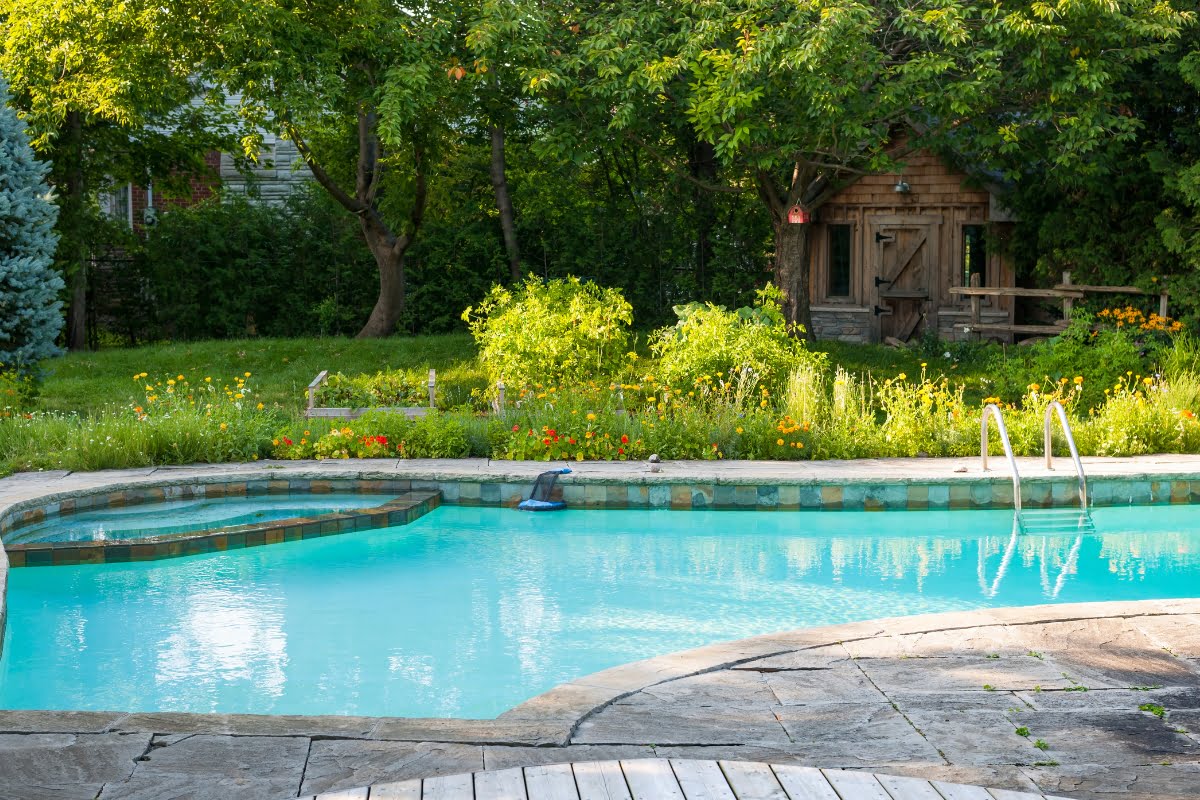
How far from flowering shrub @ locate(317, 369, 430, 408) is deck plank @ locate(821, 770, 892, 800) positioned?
9.16 metres

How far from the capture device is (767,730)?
4.35 meters

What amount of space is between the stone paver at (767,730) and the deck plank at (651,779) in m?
0.35

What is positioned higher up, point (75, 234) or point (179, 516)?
point (75, 234)

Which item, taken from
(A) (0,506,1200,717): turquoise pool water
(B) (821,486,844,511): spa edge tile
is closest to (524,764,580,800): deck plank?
(A) (0,506,1200,717): turquoise pool water

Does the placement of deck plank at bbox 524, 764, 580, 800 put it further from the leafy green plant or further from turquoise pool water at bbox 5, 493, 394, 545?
the leafy green plant

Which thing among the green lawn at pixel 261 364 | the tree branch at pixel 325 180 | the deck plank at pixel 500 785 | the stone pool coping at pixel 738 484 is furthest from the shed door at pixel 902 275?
the deck plank at pixel 500 785

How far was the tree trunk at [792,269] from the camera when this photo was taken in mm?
16703

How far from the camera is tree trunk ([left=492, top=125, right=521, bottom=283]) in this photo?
1970 centimetres

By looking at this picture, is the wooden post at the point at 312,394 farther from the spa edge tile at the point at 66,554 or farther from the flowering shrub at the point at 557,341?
the spa edge tile at the point at 66,554

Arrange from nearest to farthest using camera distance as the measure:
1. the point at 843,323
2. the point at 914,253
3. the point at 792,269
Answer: the point at 792,269 → the point at 914,253 → the point at 843,323

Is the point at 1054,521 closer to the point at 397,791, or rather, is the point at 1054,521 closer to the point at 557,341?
the point at 557,341

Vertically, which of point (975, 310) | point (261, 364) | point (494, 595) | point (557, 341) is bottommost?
point (494, 595)

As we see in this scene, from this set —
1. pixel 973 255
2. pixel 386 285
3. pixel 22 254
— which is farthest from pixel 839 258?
pixel 22 254

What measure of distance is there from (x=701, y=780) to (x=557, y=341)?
8.84 m
